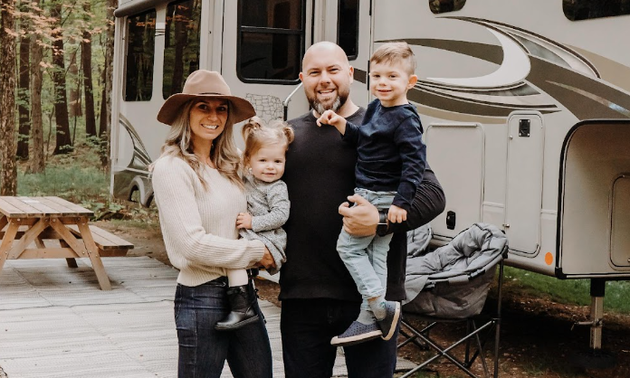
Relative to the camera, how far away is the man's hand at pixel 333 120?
2871mm

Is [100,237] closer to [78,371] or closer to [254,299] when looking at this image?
[78,371]

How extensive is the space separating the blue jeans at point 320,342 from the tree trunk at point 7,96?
1128 centimetres

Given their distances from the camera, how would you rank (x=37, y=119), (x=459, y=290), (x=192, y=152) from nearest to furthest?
(x=192, y=152) < (x=459, y=290) < (x=37, y=119)

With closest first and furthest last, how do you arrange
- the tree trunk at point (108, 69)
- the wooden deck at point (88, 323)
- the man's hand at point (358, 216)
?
the man's hand at point (358, 216) < the wooden deck at point (88, 323) < the tree trunk at point (108, 69)

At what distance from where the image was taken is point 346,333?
290cm

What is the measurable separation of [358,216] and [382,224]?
15 centimetres

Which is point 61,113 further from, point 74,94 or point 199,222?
point 199,222

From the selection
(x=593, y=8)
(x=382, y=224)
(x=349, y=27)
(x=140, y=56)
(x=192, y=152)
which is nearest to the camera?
(x=382, y=224)

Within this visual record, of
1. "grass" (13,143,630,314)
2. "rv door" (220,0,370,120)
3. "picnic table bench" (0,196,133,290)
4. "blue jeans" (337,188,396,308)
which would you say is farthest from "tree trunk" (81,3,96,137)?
"blue jeans" (337,188,396,308)

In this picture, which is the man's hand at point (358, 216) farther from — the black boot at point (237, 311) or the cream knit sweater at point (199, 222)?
the black boot at point (237, 311)

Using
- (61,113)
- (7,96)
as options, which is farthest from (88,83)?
(7,96)

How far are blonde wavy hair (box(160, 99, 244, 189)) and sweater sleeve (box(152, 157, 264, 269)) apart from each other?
44 mm

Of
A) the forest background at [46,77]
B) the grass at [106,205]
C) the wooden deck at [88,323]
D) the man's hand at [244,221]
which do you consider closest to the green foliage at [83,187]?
the grass at [106,205]

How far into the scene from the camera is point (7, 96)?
43.7 feet
